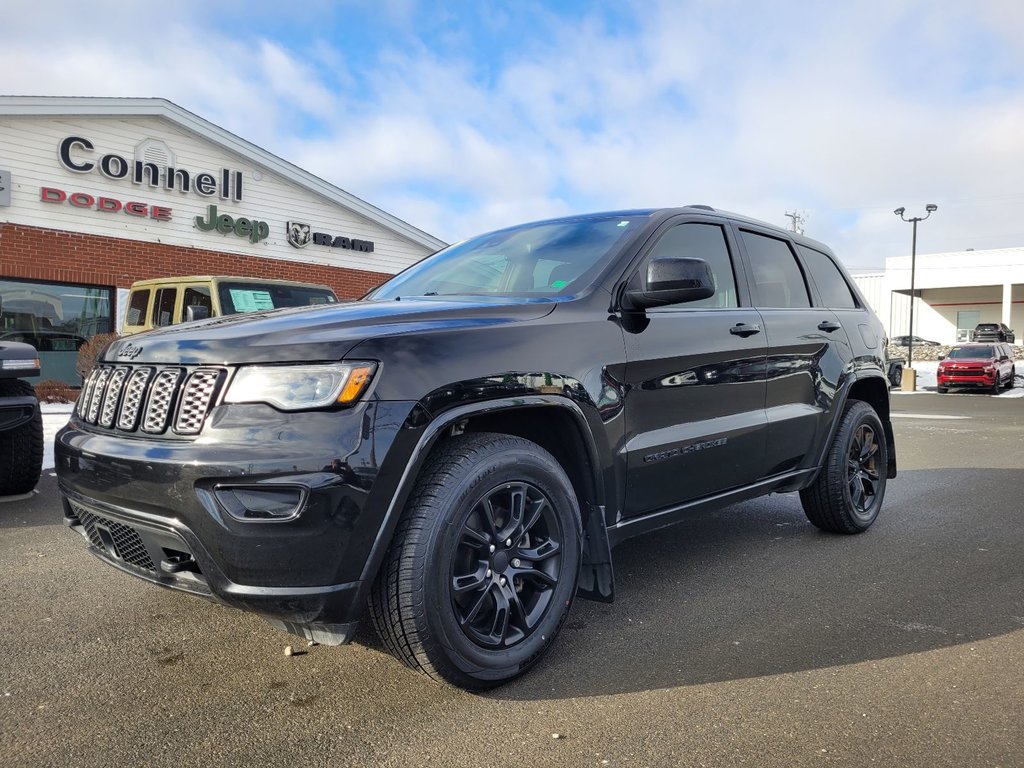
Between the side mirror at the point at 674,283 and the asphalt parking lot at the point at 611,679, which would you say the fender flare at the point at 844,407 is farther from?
the side mirror at the point at 674,283

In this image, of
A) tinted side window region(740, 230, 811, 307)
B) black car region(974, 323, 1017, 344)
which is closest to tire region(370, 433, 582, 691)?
tinted side window region(740, 230, 811, 307)

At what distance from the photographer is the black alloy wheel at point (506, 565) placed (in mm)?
2627

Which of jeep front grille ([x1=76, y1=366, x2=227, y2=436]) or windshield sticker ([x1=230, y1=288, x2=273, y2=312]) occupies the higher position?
windshield sticker ([x1=230, y1=288, x2=273, y2=312])

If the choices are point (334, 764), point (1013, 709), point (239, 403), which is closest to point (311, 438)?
point (239, 403)

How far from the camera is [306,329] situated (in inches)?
97.6

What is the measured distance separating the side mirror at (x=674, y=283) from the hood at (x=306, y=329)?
419 mm

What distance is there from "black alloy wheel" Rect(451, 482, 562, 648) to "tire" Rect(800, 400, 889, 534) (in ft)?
7.70

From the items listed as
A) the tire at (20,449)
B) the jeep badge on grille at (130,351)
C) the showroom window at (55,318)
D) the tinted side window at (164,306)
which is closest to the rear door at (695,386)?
the jeep badge on grille at (130,351)

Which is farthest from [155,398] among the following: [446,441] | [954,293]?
[954,293]

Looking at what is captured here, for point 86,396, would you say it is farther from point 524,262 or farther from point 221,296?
point 221,296

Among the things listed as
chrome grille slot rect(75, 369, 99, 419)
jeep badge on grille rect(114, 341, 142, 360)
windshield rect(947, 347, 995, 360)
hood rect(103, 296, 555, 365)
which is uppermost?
hood rect(103, 296, 555, 365)

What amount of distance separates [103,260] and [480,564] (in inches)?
549

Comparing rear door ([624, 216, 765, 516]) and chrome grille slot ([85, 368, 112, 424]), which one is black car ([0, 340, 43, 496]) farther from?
rear door ([624, 216, 765, 516])

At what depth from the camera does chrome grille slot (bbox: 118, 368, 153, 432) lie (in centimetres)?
257
